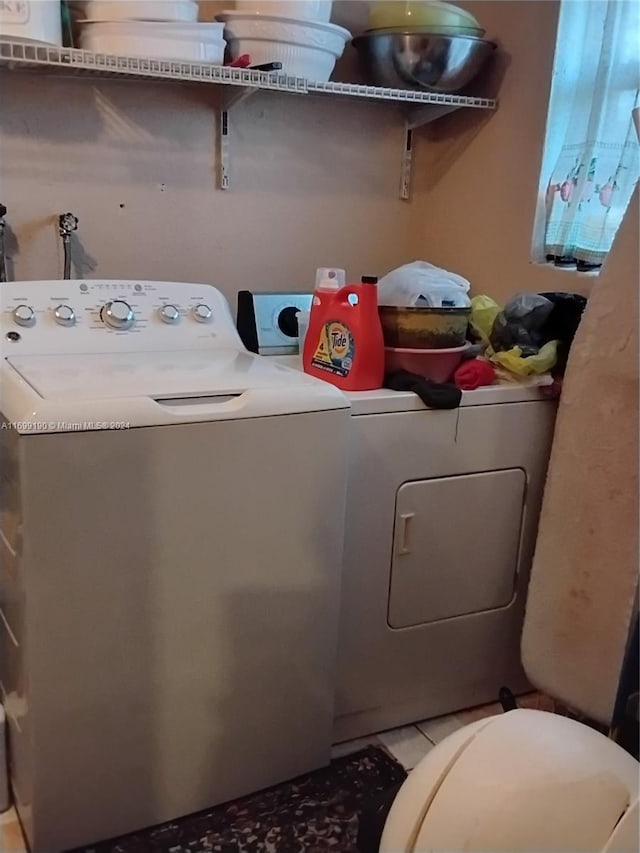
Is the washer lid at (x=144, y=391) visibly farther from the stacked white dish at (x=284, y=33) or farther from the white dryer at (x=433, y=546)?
the stacked white dish at (x=284, y=33)

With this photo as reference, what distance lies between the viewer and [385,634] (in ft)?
6.07

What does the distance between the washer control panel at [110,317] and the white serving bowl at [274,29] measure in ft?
2.05

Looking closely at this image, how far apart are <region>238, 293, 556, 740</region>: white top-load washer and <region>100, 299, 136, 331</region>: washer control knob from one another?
1.04 ft

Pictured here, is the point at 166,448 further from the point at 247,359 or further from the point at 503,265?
the point at 503,265

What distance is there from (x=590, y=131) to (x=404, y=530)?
3.64 feet

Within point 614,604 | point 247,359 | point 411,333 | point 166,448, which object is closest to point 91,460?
point 166,448

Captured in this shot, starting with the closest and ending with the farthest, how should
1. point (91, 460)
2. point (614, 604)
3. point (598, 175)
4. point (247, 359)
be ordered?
point (91, 460), point (614, 604), point (247, 359), point (598, 175)

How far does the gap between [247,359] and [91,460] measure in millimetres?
580

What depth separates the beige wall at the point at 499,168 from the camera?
7.09ft

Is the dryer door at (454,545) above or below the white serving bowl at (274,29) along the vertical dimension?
below

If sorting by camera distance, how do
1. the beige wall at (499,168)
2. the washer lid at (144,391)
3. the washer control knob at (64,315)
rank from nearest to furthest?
the washer lid at (144,391) → the washer control knob at (64,315) → the beige wall at (499,168)

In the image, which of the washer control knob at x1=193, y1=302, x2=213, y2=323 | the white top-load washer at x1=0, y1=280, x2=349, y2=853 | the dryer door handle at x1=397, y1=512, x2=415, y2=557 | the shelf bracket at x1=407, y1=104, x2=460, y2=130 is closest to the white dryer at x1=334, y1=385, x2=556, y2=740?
the dryer door handle at x1=397, y1=512, x2=415, y2=557

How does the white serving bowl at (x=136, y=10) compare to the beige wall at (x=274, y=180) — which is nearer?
the white serving bowl at (x=136, y=10)

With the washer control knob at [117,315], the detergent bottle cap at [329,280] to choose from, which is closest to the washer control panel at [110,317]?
the washer control knob at [117,315]
